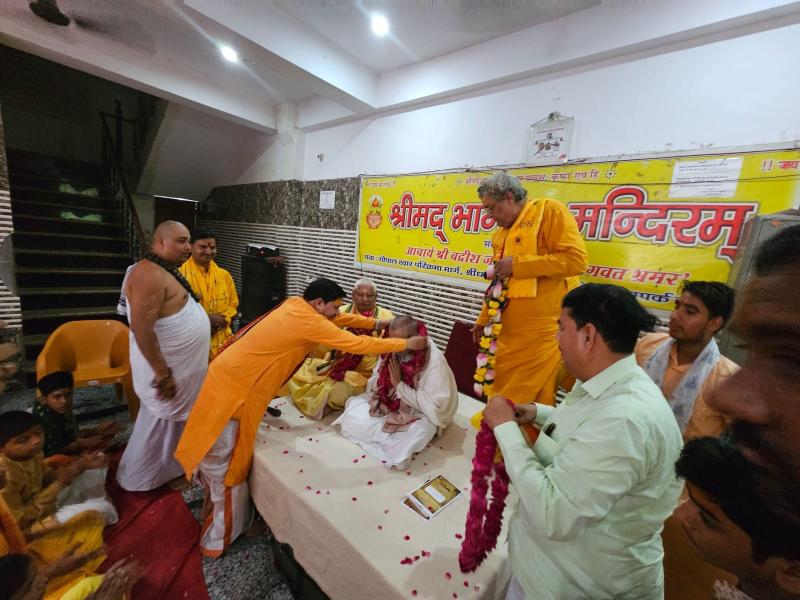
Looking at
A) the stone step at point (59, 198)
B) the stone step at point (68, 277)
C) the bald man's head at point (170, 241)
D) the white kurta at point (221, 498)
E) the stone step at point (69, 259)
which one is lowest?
the white kurta at point (221, 498)

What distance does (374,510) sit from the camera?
1420 millimetres

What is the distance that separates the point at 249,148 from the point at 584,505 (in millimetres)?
6270

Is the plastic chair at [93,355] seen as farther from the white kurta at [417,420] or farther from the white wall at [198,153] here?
the white wall at [198,153]

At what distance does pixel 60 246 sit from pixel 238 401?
15.9ft

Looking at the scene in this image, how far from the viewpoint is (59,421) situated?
2100mm

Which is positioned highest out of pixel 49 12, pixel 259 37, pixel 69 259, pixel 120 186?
pixel 49 12

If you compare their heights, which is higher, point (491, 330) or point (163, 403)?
point (491, 330)

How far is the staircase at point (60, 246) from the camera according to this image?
3.81m

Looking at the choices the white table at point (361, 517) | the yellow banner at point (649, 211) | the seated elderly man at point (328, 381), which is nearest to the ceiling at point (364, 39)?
the yellow banner at point (649, 211)

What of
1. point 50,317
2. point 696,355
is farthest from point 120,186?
point 696,355

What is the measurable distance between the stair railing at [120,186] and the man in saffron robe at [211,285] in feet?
5.52

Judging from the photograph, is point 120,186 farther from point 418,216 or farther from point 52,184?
point 418,216

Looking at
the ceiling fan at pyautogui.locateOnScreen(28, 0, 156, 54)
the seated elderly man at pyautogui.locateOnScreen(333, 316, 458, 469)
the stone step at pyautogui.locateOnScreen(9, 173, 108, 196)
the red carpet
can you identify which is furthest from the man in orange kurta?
the stone step at pyautogui.locateOnScreen(9, 173, 108, 196)

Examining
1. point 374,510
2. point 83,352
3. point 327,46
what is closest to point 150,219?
point 83,352
